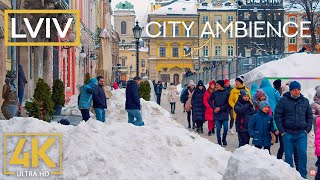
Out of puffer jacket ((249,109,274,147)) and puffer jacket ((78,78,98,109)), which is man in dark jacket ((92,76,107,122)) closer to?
puffer jacket ((78,78,98,109))

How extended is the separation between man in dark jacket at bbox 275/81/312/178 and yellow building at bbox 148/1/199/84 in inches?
3440

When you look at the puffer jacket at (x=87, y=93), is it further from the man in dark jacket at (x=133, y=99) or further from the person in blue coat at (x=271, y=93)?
the person in blue coat at (x=271, y=93)

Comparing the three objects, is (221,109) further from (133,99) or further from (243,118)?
(133,99)

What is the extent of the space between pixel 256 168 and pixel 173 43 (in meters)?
94.0

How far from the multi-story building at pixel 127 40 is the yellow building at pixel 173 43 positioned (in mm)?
32193

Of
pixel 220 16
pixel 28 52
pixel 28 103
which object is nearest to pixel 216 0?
pixel 220 16

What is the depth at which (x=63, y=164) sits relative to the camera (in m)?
8.70

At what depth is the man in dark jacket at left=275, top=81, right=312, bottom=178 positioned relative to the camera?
953 centimetres

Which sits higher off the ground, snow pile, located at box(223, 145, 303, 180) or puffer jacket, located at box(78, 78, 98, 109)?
puffer jacket, located at box(78, 78, 98, 109)

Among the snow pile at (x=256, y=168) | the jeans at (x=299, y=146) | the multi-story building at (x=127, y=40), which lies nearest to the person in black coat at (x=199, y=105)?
the jeans at (x=299, y=146)

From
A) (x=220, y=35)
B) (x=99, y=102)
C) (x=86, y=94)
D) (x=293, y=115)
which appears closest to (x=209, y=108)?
(x=99, y=102)

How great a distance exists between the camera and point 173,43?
A: 99.6 metres

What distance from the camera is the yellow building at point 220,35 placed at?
9625 centimetres

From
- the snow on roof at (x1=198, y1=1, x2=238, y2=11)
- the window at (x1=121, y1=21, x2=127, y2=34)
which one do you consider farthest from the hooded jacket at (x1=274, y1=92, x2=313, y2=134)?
the window at (x1=121, y1=21, x2=127, y2=34)
